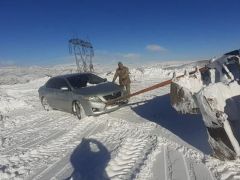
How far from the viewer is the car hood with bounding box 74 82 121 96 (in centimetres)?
1024

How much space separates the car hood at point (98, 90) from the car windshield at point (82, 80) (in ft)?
1.36

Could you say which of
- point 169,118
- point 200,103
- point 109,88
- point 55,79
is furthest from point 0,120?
Result: point 200,103

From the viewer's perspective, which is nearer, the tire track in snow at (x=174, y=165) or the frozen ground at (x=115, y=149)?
the tire track in snow at (x=174, y=165)

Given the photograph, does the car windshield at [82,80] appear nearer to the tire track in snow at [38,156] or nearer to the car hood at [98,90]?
the car hood at [98,90]

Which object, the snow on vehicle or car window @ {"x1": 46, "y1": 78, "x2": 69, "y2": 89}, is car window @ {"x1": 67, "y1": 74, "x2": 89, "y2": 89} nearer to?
car window @ {"x1": 46, "y1": 78, "x2": 69, "y2": 89}

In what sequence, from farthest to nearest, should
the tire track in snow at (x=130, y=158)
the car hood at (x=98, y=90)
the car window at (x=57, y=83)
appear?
the car window at (x=57, y=83), the car hood at (x=98, y=90), the tire track in snow at (x=130, y=158)

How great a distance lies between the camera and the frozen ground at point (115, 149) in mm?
5082

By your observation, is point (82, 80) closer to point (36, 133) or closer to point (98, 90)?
point (98, 90)

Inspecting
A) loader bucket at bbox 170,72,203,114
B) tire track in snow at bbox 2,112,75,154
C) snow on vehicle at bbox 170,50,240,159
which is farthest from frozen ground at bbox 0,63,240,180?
loader bucket at bbox 170,72,203,114

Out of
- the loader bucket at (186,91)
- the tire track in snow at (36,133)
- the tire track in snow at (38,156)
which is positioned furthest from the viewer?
the tire track in snow at (36,133)

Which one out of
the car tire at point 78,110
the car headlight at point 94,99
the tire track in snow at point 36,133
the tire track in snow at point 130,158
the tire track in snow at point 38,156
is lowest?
the tire track in snow at point 36,133

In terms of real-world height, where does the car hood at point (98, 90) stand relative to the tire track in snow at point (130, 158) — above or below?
above

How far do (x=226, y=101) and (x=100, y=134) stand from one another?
145 inches

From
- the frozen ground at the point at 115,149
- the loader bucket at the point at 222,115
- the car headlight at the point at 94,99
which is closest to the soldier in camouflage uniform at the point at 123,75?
the frozen ground at the point at 115,149
